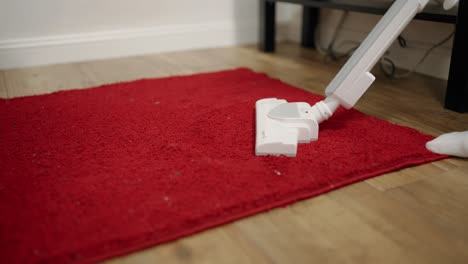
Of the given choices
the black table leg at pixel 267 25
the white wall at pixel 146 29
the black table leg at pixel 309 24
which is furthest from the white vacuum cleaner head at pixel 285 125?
the black table leg at pixel 309 24

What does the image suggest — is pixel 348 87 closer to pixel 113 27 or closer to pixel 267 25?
pixel 267 25

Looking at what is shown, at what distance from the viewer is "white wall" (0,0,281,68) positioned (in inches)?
72.6

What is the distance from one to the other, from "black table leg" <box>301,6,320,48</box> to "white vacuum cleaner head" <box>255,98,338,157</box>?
50.3 inches

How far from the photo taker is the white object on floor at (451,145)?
2.96 ft

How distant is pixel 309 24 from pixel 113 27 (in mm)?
1026

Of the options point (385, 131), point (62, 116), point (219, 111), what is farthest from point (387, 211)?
point (62, 116)

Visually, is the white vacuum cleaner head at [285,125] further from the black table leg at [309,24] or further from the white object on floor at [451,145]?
the black table leg at [309,24]

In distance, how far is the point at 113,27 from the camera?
204cm

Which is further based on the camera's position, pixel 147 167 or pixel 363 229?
pixel 147 167

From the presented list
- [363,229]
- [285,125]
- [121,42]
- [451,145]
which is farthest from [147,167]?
[121,42]

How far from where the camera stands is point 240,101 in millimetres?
1310

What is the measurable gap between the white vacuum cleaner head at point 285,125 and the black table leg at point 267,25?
1.13 m

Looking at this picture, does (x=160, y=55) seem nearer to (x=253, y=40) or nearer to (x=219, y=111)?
(x=253, y=40)

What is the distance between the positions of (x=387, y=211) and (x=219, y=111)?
2.00ft
